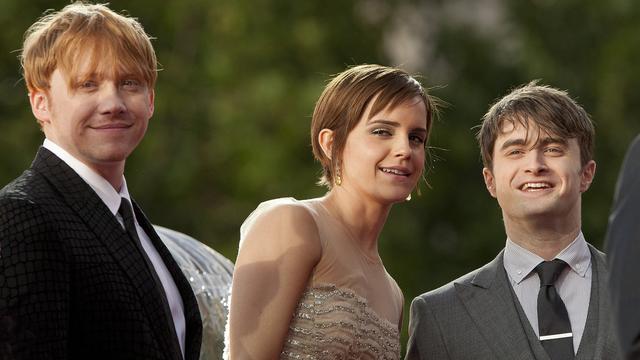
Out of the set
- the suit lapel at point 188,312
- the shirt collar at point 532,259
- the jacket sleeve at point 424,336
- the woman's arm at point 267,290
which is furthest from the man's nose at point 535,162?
the suit lapel at point 188,312

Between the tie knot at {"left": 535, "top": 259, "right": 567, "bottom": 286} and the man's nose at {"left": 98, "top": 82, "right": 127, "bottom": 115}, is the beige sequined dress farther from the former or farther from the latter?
the man's nose at {"left": 98, "top": 82, "right": 127, "bottom": 115}

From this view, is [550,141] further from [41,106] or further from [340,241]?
[41,106]

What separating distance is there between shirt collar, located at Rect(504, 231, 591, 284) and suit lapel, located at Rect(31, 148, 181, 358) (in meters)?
1.57

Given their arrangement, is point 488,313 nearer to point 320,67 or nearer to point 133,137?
point 133,137

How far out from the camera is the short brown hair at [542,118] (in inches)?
200

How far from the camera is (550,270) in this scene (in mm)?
4980

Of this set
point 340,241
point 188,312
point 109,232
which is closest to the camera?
point 109,232

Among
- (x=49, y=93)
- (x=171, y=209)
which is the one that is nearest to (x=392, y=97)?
(x=49, y=93)

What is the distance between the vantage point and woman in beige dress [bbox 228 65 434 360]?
462cm

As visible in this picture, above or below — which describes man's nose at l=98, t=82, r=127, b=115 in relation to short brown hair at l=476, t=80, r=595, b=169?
below

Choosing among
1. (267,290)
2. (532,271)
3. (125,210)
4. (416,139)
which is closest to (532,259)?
(532,271)

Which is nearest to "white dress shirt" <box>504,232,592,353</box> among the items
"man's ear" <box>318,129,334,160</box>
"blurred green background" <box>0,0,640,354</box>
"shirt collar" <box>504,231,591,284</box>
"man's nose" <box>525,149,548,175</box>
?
"shirt collar" <box>504,231,591,284</box>

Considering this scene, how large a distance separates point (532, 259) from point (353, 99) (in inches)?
32.3

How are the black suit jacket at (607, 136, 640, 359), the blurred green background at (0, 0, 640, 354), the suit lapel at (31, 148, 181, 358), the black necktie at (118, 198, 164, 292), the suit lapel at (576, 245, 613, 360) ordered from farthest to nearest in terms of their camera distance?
the blurred green background at (0, 0, 640, 354), the suit lapel at (576, 245, 613, 360), the black necktie at (118, 198, 164, 292), the suit lapel at (31, 148, 181, 358), the black suit jacket at (607, 136, 640, 359)
